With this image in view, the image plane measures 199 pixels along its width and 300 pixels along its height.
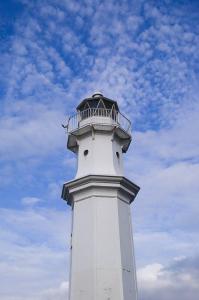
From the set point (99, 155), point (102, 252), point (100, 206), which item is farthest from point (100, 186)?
point (102, 252)

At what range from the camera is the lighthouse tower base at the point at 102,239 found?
15.2 metres

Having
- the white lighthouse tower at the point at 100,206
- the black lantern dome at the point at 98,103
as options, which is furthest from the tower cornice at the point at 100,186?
the black lantern dome at the point at 98,103

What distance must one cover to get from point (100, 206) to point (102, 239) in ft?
4.72

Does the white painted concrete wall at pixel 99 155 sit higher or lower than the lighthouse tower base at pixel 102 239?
higher

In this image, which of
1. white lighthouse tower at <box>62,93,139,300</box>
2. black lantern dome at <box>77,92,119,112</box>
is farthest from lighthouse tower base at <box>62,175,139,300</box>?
black lantern dome at <box>77,92,119,112</box>

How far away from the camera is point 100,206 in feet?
54.7

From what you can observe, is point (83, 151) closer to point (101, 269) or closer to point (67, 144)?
point (67, 144)

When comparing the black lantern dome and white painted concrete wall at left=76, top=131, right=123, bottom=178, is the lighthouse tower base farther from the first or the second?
the black lantern dome

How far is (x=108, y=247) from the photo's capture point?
15.8 metres

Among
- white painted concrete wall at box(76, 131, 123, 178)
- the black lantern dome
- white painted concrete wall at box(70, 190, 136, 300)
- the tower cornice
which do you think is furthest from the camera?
the black lantern dome

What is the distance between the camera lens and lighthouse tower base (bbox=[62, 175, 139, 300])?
1520 centimetres

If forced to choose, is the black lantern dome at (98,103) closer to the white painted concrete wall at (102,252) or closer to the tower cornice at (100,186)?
the tower cornice at (100,186)

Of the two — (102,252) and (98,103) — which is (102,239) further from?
(98,103)

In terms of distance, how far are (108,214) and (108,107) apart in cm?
621
